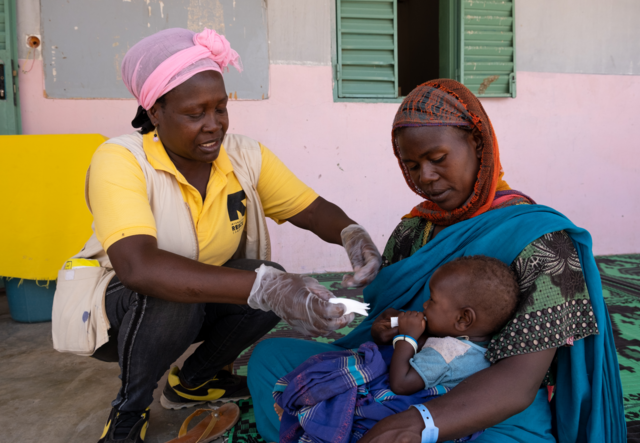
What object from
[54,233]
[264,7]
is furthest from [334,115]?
[54,233]

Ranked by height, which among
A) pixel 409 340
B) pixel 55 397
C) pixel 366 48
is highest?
pixel 366 48

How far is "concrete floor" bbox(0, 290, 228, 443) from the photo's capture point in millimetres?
1734

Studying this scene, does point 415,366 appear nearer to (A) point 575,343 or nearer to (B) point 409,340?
(B) point 409,340

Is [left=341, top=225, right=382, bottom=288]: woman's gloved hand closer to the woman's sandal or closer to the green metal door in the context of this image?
the woman's sandal

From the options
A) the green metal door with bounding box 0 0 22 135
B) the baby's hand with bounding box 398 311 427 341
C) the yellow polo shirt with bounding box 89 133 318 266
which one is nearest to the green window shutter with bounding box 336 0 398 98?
the yellow polo shirt with bounding box 89 133 318 266

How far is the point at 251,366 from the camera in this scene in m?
1.55

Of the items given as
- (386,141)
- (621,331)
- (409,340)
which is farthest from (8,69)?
(621,331)

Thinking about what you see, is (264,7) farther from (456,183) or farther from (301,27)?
(456,183)

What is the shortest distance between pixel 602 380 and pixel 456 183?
0.62m

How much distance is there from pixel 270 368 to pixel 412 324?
529 millimetres

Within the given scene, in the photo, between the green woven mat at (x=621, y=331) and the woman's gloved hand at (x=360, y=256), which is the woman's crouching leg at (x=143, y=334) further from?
the woman's gloved hand at (x=360, y=256)

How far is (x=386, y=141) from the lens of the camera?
3871 millimetres

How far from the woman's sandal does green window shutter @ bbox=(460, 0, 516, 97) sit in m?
3.23

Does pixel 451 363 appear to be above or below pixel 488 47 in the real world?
below
